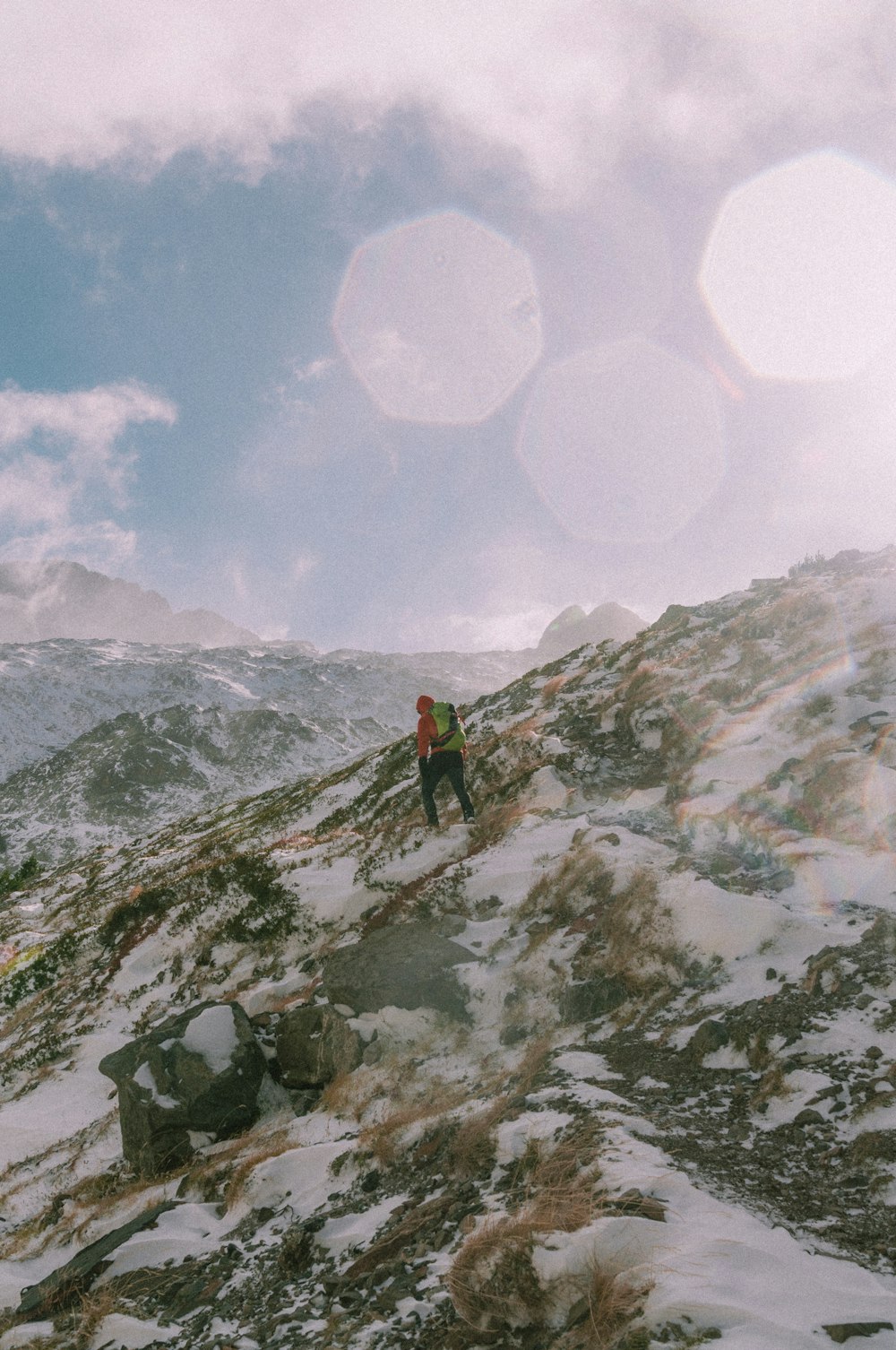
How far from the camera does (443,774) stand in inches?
571

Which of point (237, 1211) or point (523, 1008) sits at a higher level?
point (523, 1008)

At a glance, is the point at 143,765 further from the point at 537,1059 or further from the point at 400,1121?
the point at 537,1059

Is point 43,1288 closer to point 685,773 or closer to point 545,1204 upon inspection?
point 545,1204

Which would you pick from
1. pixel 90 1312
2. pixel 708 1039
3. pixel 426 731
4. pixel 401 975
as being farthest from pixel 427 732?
pixel 90 1312

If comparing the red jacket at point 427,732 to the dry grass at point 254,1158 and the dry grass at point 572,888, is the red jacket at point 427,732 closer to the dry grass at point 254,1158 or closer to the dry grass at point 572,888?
the dry grass at point 572,888

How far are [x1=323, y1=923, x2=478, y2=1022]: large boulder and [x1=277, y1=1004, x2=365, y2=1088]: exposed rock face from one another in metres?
0.29

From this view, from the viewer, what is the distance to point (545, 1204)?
13.4ft

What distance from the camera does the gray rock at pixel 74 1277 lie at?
18.6 feet

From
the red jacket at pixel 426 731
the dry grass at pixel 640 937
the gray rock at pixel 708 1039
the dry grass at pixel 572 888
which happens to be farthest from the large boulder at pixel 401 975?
the red jacket at pixel 426 731

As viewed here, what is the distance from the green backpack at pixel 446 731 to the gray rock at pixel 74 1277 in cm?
906

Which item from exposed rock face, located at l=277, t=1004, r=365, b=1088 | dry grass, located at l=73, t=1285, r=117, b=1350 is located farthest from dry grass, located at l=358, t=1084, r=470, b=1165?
dry grass, located at l=73, t=1285, r=117, b=1350

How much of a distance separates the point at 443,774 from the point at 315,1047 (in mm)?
6598

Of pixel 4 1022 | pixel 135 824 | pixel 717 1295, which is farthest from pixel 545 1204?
pixel 135 824

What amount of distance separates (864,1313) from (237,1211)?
5331 mm
